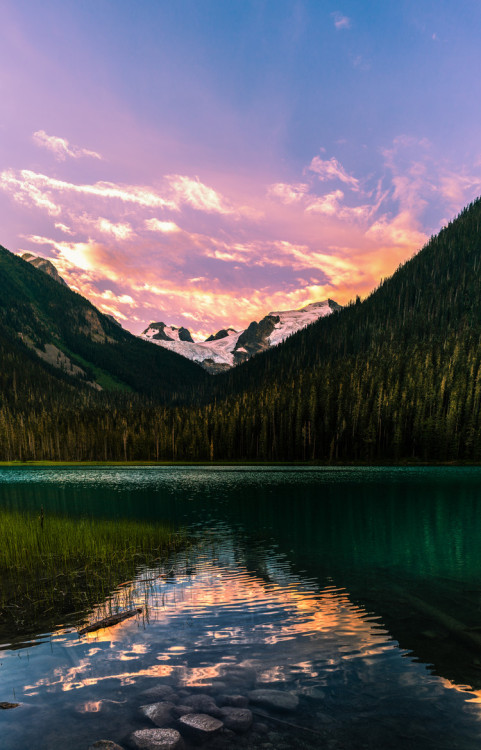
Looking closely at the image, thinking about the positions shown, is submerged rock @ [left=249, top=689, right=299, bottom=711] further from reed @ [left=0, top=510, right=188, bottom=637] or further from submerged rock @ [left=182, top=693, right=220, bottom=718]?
reed @ [left=0, top=510, right=188, bottom=637]

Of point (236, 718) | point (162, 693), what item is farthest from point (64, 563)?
point (236, 718)

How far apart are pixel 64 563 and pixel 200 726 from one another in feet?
60.0

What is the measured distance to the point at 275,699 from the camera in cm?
1051

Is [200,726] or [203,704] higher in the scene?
[200,726]

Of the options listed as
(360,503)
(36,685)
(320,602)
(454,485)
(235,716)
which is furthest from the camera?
(454,485)

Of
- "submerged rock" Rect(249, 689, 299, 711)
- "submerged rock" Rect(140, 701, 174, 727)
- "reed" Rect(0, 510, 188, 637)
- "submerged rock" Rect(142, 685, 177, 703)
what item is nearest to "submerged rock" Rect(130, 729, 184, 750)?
"submerged rock" Rect(140, 701, 174, 727)

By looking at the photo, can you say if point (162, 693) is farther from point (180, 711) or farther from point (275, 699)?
A: point (275, 699)

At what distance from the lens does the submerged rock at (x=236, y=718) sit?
30.2 ft

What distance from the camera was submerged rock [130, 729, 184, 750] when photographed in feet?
28.1

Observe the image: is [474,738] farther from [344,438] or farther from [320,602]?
[344,438]

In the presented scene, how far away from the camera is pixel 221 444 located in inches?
6978

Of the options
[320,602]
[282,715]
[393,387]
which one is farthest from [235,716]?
[393,387]

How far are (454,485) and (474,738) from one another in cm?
7960

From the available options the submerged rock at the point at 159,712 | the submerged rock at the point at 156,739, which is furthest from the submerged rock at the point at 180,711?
the submerged rock at the point at 156,739
